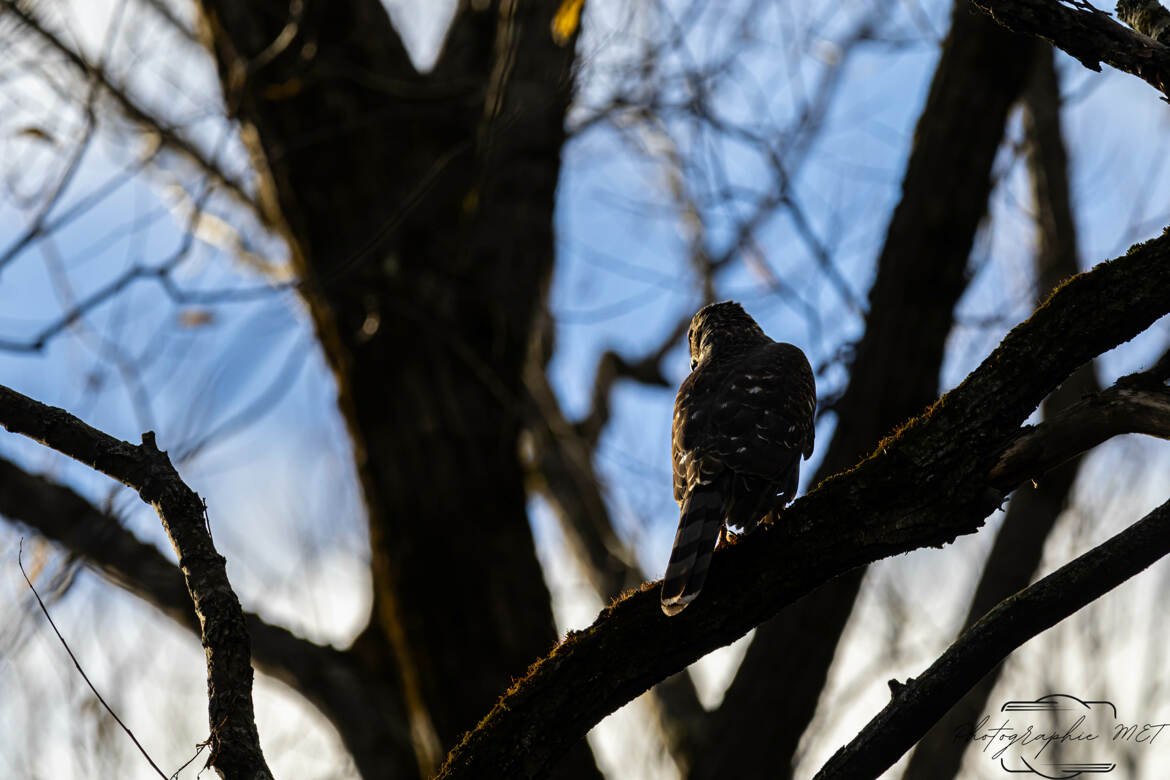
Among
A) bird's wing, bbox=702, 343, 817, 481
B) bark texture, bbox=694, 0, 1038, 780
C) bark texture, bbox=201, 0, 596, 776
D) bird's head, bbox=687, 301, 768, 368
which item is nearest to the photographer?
bird's wing, bbox=702, 343, 817, 481

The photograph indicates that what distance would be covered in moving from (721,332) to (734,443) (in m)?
1.33

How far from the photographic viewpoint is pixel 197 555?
2.80 m

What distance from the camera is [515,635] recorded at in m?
5.82

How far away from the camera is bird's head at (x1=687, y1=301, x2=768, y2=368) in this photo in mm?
5062

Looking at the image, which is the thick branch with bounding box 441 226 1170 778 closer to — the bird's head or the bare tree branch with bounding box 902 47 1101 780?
the bird's head

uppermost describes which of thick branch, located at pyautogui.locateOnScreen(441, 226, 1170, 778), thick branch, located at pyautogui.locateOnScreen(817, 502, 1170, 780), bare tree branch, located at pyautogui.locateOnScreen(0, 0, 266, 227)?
bare tree branch, located at pyautogui.locateOnScreen(0, 0, 266, 227)

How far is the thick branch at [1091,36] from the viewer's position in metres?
2.60

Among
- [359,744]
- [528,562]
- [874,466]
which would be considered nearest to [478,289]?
[528,562]

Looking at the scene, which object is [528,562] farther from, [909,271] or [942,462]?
[942,462]

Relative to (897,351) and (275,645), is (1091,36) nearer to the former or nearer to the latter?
(897,351)

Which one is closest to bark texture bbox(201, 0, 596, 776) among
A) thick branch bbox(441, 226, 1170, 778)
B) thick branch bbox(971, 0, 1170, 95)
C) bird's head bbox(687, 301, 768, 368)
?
bird's head bbox(687, 301, 768, 368)

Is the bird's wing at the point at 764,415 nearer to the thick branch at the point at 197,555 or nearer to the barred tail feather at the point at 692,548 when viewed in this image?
the barred tail feather at the point at 692,548

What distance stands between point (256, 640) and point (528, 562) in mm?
1524

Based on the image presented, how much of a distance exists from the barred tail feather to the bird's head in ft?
4.50
